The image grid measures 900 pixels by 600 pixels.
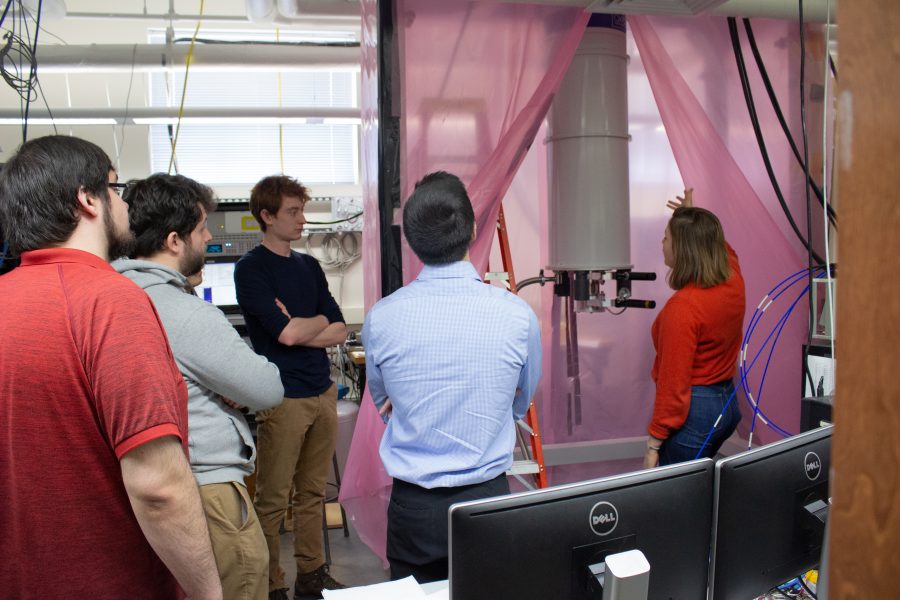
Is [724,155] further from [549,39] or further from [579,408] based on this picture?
[579,408]

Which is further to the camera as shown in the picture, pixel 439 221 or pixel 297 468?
pixel 297 468

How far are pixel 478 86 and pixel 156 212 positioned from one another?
1195 millimetres

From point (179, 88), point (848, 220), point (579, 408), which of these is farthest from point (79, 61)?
point (848, 220)

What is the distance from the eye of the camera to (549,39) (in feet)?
7.38

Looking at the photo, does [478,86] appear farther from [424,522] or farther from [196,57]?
[196,57]

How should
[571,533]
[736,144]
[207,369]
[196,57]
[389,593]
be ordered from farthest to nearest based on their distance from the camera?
[196,57]
[736,144]
[207,369]
[389,593]
[571,533]

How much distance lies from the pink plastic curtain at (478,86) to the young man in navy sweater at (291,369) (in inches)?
9.3

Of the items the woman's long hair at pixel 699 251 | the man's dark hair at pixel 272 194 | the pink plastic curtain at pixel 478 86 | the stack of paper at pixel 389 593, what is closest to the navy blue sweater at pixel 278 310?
the man's dark hair at pixel 272 194

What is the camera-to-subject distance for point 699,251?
7.15 feet

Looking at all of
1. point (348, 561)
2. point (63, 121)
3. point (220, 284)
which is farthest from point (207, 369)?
point (63, 121)

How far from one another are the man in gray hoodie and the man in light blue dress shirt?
30cm

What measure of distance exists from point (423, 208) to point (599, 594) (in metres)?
0.84

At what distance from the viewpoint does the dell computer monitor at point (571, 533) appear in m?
0.94

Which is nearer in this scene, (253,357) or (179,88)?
(253,357)
